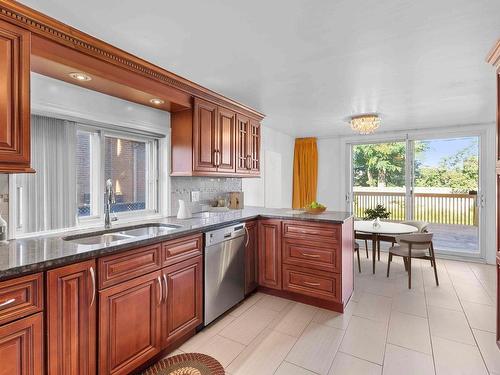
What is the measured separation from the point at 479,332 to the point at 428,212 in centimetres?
319

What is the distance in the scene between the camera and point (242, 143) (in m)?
3.49

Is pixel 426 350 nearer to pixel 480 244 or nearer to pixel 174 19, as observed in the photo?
pixel 174 19

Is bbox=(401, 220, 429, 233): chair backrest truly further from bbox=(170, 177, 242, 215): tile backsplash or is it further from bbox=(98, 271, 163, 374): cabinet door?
bbox=(98, 271, 163, 374): cabinet door

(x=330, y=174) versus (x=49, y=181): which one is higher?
(x=330, y=174)

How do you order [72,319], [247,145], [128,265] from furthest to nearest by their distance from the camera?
1. [247,145]
2. [128,265]
3. [72,319]

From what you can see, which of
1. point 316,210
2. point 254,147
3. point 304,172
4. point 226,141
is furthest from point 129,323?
point 304,172

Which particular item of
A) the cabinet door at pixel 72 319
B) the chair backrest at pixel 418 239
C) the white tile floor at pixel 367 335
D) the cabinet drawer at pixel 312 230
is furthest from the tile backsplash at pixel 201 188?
the chair backrest at pixel 418 239

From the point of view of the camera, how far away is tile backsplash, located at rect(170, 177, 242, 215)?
9.82ft

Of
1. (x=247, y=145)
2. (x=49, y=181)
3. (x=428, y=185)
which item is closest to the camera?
(x=49, y=181)

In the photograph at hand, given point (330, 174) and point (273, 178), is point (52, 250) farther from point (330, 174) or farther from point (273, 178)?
point (330, 174)

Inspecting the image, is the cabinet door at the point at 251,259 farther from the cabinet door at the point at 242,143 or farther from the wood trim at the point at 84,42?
the wood trim at the point at 84,42

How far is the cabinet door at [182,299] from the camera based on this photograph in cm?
202

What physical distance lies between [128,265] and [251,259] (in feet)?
5.07

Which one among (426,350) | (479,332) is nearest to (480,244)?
(479,332)
